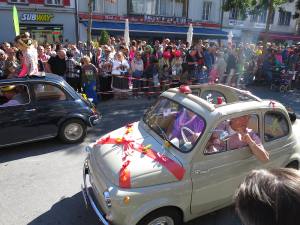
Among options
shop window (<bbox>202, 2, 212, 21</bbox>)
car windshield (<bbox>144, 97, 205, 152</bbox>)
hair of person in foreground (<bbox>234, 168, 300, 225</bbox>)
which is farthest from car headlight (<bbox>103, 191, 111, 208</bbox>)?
shop window (<bbox>202, 2, 212, 21</bbox>)

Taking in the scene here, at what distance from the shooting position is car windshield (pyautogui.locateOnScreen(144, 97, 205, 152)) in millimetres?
4203

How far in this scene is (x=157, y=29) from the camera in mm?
27938

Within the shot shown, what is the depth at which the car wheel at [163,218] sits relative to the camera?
3727 mm

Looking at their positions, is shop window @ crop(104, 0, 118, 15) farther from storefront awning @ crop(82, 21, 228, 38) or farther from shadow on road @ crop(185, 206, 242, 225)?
shadow on road @ crop(185, 206, 242, 225)

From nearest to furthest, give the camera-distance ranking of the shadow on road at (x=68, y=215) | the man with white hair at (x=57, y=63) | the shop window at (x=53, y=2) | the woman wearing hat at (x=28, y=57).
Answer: the shadow on road at (x=68, y=215) → the woman wearing hat at (x=28, y=57) → the man with white hair at (x=57, y=63) → the shop window at (x=53, y=2)

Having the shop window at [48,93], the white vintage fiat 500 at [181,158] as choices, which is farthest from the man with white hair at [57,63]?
A: the white vintage fiat 500 at [181,158]

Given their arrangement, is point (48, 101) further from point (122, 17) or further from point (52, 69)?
point (122, 17)

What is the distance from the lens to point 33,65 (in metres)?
7.41

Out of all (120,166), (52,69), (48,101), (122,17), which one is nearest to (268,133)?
(120,166)

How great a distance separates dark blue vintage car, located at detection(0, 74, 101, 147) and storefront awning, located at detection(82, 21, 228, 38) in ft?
63.4

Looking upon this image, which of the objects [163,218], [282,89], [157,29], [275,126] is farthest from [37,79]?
[157,29]

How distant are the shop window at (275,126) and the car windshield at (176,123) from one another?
3.74ft

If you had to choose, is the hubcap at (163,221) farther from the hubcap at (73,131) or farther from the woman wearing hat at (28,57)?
the woman wearing hat at (28,57)

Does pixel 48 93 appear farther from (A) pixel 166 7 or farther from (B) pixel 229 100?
(A) pixel 166 7
